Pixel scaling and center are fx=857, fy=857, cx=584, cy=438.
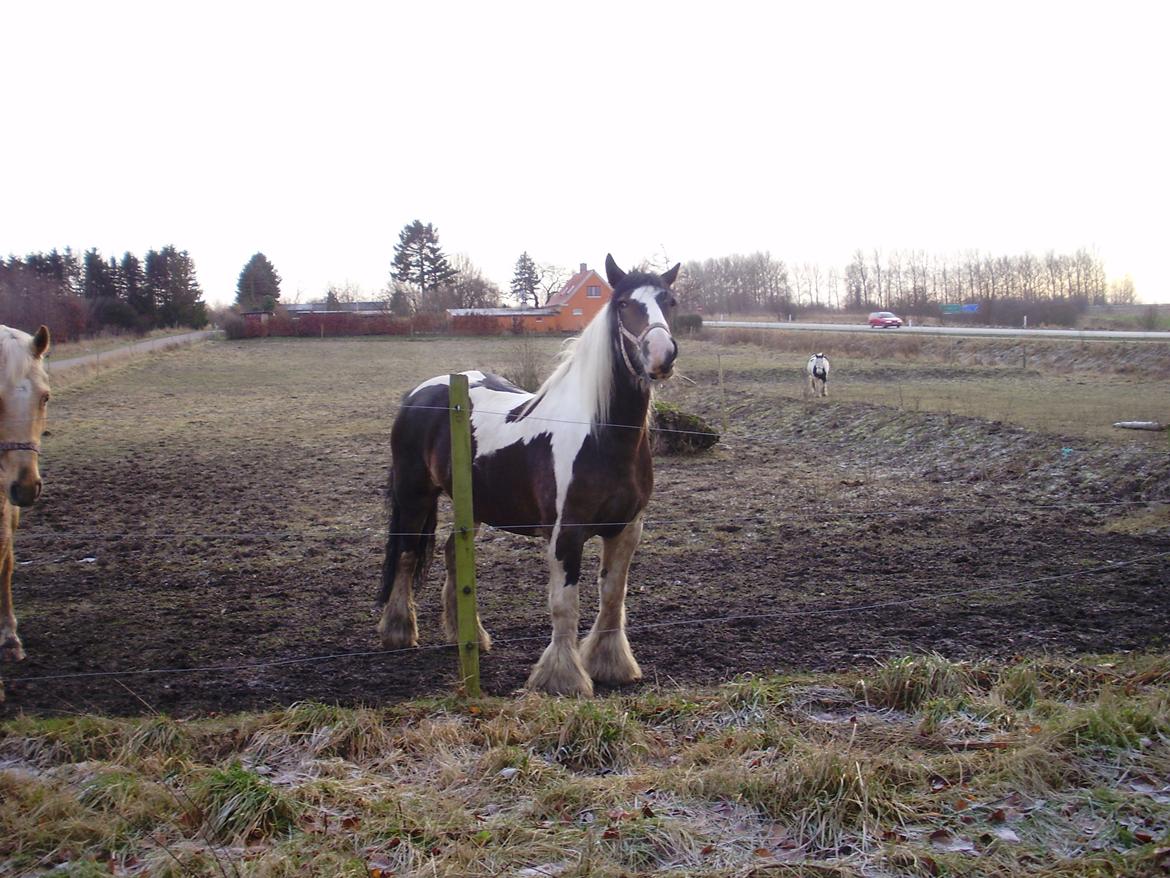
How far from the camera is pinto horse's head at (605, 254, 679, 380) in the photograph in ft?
13.9

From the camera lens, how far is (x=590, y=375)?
189 inches

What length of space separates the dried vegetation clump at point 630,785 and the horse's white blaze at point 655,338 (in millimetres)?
1689

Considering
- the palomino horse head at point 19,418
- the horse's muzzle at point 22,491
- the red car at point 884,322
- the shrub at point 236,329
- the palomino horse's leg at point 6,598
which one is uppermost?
the shrub at point 236,329

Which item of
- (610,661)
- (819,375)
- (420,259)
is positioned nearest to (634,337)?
(610,661)

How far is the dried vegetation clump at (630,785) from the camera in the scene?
2980 mm

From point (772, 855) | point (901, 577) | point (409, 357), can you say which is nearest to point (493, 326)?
point (409, 357)

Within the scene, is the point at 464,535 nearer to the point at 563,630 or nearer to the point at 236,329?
the point at 563,630

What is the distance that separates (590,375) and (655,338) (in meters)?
0.68

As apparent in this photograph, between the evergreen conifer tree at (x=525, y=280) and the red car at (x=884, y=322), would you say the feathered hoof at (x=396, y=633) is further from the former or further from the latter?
the evergreen conifer tree at (x=525, y=280)

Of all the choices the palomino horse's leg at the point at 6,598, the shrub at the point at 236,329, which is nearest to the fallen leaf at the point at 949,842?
the palomino horse's leg at the point at 6,598

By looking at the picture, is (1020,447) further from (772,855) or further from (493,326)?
(493,326)

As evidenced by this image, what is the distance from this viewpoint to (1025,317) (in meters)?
40.0

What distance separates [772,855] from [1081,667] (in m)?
2.62

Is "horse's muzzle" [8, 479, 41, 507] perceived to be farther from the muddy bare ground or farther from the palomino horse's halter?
the palomino horse's halter
